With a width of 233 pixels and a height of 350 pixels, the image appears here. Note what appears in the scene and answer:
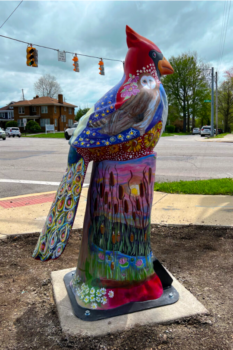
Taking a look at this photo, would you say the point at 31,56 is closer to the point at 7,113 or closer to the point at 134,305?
the point at 134,305

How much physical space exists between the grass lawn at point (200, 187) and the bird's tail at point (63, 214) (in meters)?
4.31

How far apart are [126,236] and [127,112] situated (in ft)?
3.06

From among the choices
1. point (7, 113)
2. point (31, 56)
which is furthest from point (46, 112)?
point (31, 56)

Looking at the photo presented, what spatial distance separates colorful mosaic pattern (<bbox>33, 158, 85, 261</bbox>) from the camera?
6.66ft

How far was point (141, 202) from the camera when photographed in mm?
2229

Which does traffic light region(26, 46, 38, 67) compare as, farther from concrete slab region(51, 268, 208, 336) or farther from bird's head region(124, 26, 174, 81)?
concrete slab region(51, 268, 208, 336)

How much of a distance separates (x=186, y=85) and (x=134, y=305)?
52.0m

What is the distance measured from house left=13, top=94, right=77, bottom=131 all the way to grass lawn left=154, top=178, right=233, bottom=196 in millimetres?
49588

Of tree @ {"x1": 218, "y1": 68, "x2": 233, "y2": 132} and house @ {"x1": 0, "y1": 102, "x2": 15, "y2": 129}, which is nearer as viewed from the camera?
tree @ {"x1": 218, "y1": 68, "x2": 233, "y2": 132}

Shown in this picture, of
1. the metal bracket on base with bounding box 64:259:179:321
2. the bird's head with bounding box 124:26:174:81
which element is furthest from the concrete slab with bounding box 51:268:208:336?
the bird's head with bounding box 124:26:174:81

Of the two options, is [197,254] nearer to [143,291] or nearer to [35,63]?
[143,291]

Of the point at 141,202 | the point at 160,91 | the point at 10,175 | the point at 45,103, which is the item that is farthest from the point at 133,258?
the point at 45,103

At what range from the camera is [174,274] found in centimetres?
300

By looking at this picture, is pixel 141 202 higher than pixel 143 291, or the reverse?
pixel 141 202
